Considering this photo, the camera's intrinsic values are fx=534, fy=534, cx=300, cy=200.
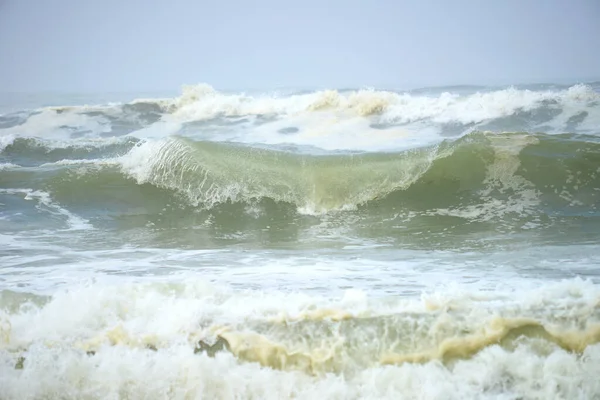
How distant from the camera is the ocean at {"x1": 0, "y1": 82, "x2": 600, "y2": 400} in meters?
1.52

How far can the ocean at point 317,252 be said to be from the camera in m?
1.52

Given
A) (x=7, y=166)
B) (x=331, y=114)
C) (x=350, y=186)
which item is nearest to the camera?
(x=350, y=186)

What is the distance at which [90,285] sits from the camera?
1.98 m

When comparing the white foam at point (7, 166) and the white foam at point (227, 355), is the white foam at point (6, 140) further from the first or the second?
the white foam at point (227, 355)

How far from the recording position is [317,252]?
2.57 meters

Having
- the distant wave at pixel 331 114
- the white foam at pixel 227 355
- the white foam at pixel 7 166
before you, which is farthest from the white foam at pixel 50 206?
the distant wave at pixel 331 114

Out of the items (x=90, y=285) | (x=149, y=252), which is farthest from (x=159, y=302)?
(x=149, y=252)

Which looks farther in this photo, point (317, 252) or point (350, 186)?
point (350, 186)

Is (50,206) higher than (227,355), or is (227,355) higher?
(50,206)

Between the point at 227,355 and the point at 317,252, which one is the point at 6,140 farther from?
the point at 227,355

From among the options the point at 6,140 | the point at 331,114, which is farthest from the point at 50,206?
the point at 331,114

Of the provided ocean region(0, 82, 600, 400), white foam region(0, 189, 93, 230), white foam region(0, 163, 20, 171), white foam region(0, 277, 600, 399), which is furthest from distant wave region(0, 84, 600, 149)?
white foam region(0, 277, 600, 399)

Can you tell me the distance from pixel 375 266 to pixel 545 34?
3.62 meters

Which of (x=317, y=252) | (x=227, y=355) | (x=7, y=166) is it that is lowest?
(x=227, y=355)
